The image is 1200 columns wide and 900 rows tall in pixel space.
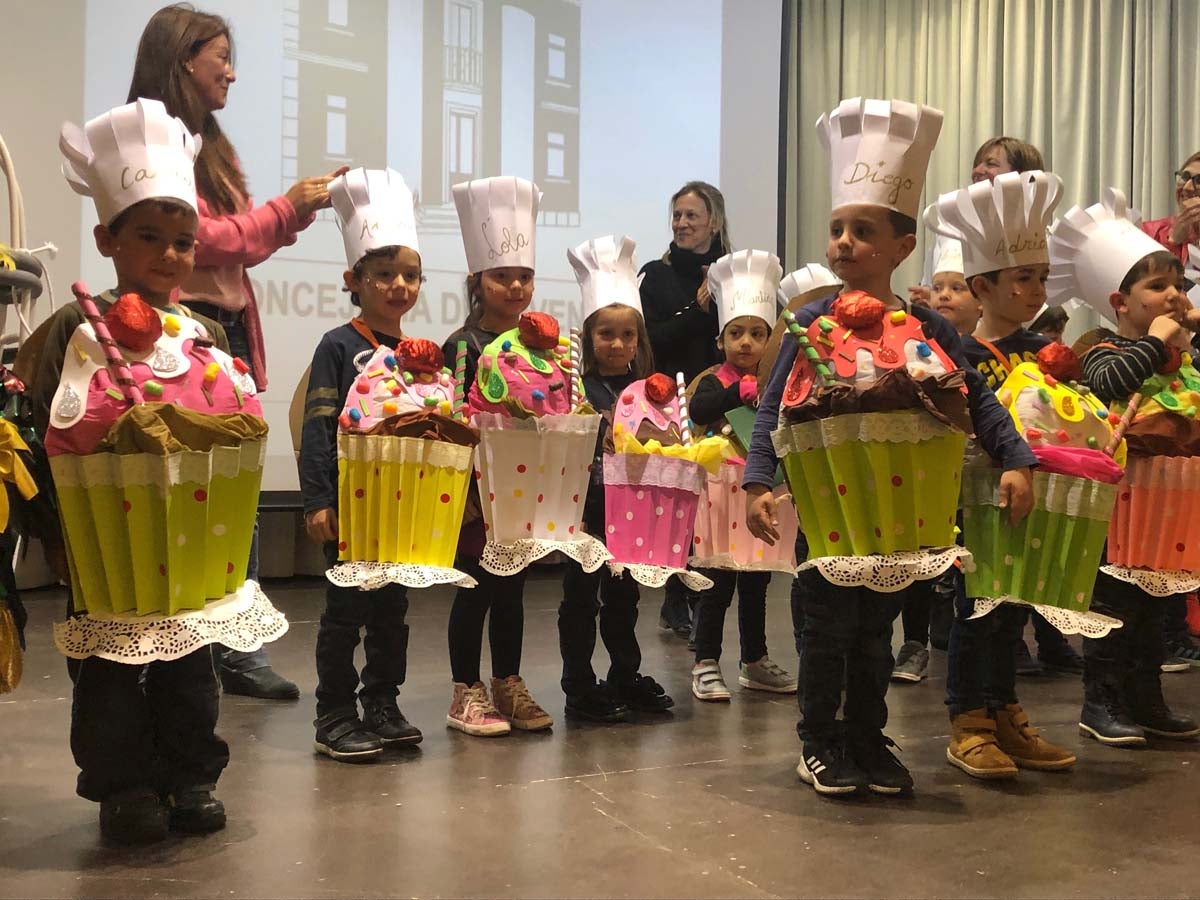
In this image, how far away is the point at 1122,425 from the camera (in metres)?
2.95

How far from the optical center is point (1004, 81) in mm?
7000

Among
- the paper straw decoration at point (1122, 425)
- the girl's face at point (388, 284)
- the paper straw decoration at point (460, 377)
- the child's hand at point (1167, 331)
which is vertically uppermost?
the girl's face at point (388, 284)

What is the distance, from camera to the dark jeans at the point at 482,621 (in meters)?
3.20

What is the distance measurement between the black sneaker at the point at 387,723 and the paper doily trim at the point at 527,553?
0.41 meters

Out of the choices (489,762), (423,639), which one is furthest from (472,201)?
(423,639)

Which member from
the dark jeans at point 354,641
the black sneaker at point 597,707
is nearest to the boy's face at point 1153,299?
the black sneaker at point 597,707

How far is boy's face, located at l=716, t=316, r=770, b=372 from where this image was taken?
3910 millimetres

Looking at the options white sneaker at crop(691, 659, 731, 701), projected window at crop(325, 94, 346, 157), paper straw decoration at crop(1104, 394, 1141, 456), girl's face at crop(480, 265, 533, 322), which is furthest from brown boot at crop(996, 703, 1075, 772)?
projected window at crop(325, 94, 346, 157)

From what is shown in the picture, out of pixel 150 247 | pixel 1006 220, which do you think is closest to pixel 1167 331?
pixel 1006 220

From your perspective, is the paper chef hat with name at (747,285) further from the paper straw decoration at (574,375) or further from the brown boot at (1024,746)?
the brown boot at (1024,746)

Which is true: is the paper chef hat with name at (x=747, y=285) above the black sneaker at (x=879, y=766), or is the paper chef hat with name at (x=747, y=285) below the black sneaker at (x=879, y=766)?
above

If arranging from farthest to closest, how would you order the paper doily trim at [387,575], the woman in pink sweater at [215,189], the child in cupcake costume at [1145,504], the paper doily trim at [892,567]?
the woman in pink sweater at [215,189] < the child in cupcake costume at [1145,504] < the paper doily trim at [387,575] < the paper doily trim at [892,567]

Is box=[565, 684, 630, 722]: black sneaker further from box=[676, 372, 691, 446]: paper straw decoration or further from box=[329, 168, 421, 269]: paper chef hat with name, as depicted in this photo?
box=[329, 168, 421, 269]: paper chef hat with name

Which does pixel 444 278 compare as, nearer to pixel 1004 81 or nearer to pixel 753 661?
pixel 753 661
